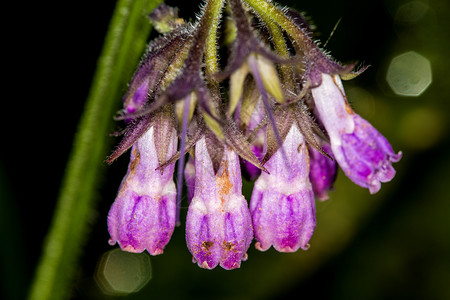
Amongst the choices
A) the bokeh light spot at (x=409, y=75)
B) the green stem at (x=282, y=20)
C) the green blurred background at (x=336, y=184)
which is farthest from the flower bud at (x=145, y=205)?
the bokeh light spot at (x=409, y=75)

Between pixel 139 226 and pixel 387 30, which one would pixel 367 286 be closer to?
pixel 387 30

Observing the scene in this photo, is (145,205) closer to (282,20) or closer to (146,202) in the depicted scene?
(146,202)

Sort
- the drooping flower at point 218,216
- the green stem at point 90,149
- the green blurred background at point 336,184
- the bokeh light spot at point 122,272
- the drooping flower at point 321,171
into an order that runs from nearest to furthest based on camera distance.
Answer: the drooping flower at point 218,216 → the drooping flower at point 321,171 → the green stem at point 90,149 → the green blurred background at point 336,184 → the bokeh light spot at point 122,272

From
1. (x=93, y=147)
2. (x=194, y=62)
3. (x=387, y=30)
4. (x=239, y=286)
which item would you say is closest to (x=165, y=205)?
(x=194, y=62)

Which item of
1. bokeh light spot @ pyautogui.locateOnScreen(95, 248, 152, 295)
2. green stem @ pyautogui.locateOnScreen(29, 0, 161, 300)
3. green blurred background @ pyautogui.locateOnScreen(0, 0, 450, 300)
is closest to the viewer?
green stem @ pyautogui.locateOnScreen(29, 0, 161, 300)

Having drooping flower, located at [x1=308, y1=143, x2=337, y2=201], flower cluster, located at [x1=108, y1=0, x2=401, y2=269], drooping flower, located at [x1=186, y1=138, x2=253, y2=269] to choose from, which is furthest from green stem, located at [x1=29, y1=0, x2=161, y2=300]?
drooping flower, located at [x1=308, y1=143, x2=337, y2=201]

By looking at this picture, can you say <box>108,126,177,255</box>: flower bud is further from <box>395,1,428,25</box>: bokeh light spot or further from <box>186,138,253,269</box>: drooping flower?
<box>395,1,428,25</box>: bokeh light spot

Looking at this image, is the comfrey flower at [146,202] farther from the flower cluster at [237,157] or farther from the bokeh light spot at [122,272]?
the bokeh light spot at [122,272]
